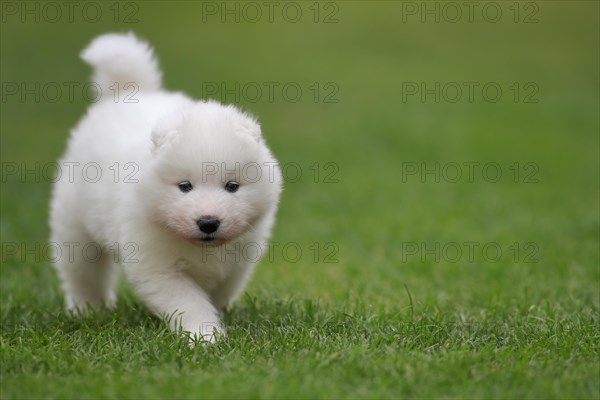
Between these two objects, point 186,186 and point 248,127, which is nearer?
point 186,186

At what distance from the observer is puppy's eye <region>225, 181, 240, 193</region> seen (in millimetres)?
3959

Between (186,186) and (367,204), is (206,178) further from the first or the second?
(367,204)

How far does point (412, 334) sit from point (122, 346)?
4.75 ft

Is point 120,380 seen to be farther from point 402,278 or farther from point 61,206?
point 402,278

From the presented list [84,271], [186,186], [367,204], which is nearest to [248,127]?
[186,186]

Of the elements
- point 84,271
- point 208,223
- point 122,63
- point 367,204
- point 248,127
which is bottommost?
point 367,204

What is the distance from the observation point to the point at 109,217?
14.7 feet

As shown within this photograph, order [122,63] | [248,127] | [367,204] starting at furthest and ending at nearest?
[367,204], [122,63], [248,127]

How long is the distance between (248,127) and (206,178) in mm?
411

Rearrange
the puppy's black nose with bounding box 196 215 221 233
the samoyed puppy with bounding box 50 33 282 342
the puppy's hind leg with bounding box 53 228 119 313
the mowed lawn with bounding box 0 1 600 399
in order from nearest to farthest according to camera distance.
Result: the mowed lawn with bounding box 0 1 600 399
the puppy's black nose with bounding box 196 215 221 233
the samoyed puppy with bounding box 50 33 282 342
the puppy's hind leg with bounding box 53 228 119 313

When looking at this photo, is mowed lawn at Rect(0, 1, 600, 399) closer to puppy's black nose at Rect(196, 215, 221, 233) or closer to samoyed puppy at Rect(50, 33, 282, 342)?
samoyed puppy at Rect(50, 33, 282, 342)

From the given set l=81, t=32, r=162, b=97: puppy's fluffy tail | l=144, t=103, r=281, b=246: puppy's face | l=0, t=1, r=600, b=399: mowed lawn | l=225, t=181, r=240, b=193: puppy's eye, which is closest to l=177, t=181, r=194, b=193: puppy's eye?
l=144, t=103, r=281, b=246: puppy's face

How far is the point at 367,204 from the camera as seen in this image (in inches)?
340

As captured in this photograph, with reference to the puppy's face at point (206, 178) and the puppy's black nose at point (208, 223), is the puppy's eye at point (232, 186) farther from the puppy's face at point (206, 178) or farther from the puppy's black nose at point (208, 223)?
the puppy's black nose at point (208, 223)
